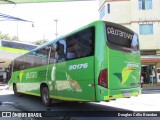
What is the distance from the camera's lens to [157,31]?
32.3 m

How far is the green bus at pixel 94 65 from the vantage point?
30.0 feet

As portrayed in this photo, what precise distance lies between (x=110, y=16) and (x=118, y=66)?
81.4 ft

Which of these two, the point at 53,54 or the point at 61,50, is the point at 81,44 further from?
the point at 53,54

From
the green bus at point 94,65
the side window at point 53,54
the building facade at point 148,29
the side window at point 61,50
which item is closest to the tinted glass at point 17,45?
the building facade at point 148,29

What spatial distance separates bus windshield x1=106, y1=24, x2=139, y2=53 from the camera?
9680mm

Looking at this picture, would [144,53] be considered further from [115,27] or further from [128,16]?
[115,27]

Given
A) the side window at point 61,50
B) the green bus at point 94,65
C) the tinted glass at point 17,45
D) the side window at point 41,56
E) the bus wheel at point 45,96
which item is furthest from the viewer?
the tinted glass at point 17,45

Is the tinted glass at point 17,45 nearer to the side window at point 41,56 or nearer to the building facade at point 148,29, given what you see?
the side window at point 41,56

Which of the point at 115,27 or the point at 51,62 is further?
the point at 51,62

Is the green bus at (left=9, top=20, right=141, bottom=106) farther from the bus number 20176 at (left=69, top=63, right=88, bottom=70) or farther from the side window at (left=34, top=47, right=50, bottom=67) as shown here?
the side window at (left=34, top=47, right=50, bottom=67)

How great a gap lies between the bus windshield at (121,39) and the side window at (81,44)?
61 cm

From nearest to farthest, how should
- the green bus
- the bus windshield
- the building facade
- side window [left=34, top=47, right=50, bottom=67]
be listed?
the green bus, the bus windshield, side window [left=34, top=47, right=50, bottom=67], the building facade

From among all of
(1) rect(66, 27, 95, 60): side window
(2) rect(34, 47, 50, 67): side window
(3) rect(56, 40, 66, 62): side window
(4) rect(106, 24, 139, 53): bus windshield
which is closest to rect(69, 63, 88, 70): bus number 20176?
(1) rect(66, 27, 95, 60): side window

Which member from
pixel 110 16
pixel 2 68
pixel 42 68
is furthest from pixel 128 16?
pixel 42 68
